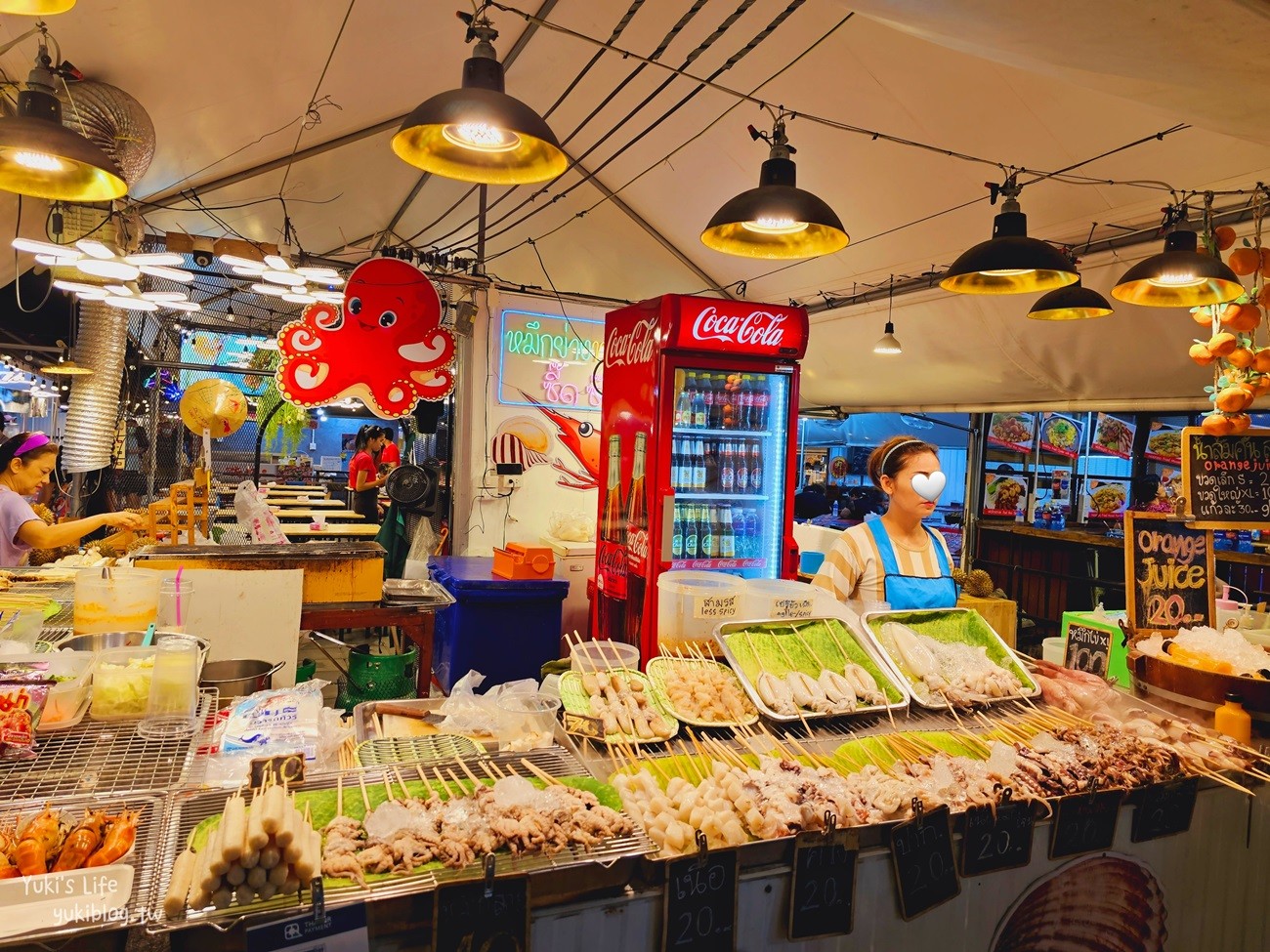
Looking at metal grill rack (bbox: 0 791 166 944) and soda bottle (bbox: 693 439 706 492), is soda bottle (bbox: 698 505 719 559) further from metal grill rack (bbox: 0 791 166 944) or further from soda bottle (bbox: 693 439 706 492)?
metal grill rack (bbox: 0 791 166 944)

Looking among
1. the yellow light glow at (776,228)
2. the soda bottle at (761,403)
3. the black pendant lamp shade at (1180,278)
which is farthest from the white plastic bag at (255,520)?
the black pendant lamp shade at (1180,278)

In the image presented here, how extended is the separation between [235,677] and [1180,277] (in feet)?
13.4

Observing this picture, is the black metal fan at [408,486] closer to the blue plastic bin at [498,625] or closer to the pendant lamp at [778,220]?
the blue plastic bin at [498,625]

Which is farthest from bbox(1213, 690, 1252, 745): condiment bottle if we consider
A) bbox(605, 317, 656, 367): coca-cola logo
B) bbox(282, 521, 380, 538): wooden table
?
bbox(282, 521, 380, 538): wooden table

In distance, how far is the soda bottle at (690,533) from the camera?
5.65m

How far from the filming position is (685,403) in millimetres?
5559

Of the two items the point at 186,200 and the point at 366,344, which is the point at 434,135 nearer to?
the point at 366,344

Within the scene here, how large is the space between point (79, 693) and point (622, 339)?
440 cm

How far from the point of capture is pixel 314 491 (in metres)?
14.0

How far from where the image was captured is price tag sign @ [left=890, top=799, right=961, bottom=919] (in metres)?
1.84

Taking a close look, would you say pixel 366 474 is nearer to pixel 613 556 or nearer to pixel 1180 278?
pixel 613 556

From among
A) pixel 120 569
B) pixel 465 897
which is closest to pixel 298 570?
pixel 120 569

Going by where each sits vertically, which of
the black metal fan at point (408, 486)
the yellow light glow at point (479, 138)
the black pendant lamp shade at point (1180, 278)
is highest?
the yellow light glow at point (479, 138)

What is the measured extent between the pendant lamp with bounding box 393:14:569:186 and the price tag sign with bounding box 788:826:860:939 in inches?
87.7
